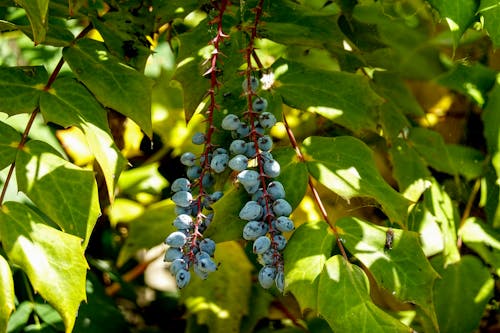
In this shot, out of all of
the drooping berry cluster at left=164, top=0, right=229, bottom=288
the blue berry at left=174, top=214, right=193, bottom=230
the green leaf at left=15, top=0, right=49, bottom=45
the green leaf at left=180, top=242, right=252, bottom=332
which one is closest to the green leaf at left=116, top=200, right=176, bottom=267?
the green leaf at left=180, top=242, right=252, bottom=332

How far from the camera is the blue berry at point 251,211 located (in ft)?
2.84

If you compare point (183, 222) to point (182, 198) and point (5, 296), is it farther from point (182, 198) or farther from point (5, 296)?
point (5, 296)

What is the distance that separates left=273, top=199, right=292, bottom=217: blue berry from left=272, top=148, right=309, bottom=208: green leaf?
0.08 m

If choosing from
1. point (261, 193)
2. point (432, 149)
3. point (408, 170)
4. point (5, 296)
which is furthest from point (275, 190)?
point (432, 149)

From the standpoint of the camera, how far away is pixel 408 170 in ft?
4.16

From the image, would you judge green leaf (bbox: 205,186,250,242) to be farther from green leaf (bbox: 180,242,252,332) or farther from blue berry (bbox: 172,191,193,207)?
green leaf (bbox: 180,242,252,332)

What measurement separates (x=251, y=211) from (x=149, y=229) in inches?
24.8

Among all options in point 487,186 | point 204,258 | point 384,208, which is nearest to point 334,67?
point 487,186

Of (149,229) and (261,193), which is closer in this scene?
(261,193)

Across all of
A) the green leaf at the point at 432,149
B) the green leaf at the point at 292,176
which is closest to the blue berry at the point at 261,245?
the green leaf at the point at 292,176

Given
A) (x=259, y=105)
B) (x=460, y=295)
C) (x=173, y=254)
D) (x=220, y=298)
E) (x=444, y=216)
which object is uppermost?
(x=259, y=105)

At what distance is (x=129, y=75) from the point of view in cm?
102

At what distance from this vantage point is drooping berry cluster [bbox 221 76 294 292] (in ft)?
2.84

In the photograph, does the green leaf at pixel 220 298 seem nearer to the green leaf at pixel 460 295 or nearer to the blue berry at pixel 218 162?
the green leaf at pixel 460 295
